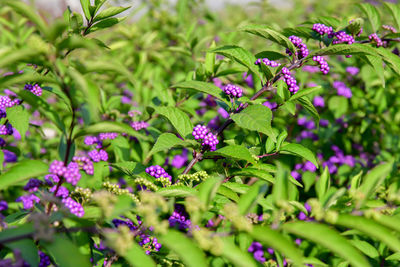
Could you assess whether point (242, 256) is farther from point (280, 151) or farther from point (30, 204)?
point (30, 204)

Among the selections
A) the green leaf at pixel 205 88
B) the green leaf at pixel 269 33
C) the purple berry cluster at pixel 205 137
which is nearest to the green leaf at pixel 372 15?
the green leaf at pixel 269 33

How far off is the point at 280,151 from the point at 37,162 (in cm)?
137

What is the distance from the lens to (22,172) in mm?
1396

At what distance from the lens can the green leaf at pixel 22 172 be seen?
1.37 metres

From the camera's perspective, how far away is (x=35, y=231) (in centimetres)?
122

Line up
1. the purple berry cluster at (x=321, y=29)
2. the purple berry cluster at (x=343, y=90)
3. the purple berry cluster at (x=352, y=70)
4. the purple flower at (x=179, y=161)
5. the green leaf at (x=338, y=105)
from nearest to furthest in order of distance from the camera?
the purple berry cluster at (x=321, y=29) < the purple flower at (x=179, y=161) < the green leaf at (x=338, y=105) < the purple berry cluster at (x=343, y=90) < the purple berry cluster at (x=352, y=70)

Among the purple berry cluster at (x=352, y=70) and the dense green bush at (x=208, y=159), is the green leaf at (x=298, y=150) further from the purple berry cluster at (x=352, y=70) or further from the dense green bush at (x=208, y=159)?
the purple berry cluster at (x=352, y=70)

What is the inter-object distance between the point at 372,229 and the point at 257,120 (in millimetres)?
750

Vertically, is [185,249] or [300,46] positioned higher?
[300,46]

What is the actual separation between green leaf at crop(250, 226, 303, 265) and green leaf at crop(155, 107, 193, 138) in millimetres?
942

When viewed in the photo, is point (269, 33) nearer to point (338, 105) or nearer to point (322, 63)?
point (322, 63)

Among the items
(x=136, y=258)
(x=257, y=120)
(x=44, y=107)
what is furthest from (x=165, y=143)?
(x=136, y=258)

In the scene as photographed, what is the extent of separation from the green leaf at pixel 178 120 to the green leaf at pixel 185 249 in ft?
2.99

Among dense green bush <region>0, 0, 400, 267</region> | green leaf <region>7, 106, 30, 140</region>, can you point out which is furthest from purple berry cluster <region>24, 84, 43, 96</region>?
green leaf <region>7, 106, 30, 140</region>
